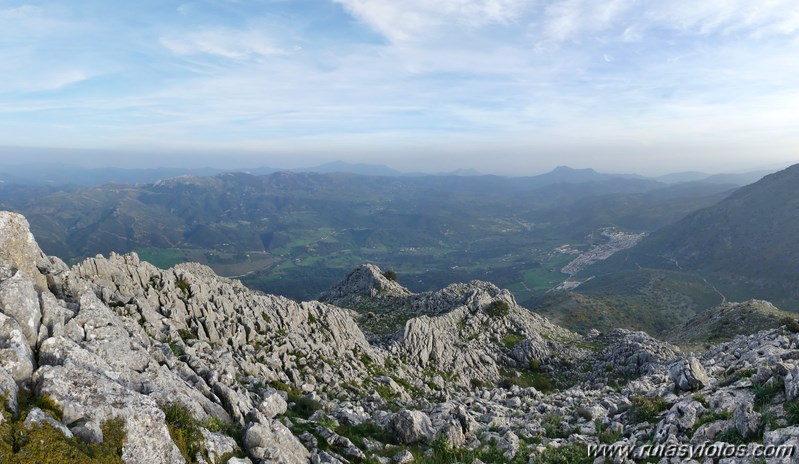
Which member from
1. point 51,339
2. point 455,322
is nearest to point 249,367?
point 51,339

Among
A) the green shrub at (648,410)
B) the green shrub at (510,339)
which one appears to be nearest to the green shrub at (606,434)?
the green shrub at (648,410)

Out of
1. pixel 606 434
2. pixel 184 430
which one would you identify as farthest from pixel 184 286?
pixel 606 434

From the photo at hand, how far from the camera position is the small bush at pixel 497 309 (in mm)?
69625

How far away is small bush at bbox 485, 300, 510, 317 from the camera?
69625 mm

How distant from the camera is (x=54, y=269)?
77.0ft

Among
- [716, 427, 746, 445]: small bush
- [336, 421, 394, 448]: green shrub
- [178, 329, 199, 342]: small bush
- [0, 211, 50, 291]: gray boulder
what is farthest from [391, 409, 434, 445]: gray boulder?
[0, 211, 50, 291]: gray boulder

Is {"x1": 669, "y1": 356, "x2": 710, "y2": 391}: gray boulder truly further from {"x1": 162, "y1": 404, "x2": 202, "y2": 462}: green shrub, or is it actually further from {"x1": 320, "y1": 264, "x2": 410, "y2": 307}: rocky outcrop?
{"x1": 320, "y1": 264, "x2": 410, "y2": 307}: rocky outcrop

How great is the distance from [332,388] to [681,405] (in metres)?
24.0

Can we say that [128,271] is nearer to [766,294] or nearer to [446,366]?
[446,366]

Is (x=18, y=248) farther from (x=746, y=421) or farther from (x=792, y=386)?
(x=792, y=386)

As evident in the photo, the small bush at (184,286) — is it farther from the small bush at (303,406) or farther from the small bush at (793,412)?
the small bush at (793,412)

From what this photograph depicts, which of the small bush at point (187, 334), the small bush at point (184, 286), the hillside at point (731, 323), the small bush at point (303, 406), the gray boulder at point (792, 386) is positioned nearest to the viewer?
the gray boulder at point (792, 386)

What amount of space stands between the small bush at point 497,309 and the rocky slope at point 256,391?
1909cm

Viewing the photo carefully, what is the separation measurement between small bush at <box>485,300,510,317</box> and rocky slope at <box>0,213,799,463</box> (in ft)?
62.6
